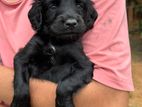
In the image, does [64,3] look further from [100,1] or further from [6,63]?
[6,63]

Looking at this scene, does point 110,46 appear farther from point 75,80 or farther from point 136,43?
point 136,43

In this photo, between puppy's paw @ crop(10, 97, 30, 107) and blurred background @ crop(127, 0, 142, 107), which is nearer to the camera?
puppy's paw @ crop(10, 97, 30, 107)

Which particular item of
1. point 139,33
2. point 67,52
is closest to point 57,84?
point 67,52

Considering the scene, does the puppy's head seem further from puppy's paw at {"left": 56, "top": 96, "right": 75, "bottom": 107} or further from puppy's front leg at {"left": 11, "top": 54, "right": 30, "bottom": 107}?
puppy's paw at {"left": 56, "top": 96, "right": 75, "bottom": 107}

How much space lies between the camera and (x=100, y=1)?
8.29 feet

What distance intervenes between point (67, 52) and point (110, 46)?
0.22 m

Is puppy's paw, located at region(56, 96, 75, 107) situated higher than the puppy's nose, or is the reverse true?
the puppy's nose

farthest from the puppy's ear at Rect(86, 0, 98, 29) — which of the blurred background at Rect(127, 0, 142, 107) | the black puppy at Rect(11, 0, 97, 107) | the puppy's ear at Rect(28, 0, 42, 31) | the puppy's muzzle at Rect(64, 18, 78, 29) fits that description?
the blurred background at Rect(127, 0, 142, 107)

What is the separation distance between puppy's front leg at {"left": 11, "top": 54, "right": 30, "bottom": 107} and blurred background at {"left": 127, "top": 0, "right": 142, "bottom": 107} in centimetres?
285

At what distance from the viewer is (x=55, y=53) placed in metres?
2.51

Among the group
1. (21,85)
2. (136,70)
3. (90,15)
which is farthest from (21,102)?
(136,70)

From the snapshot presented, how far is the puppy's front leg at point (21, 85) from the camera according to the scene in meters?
2.45

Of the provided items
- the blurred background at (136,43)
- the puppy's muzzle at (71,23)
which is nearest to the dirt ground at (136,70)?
the blurred background at (136,43)

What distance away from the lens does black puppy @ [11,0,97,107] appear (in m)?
2.44
